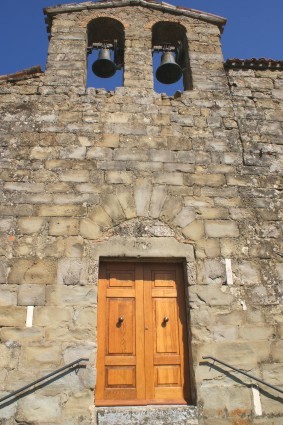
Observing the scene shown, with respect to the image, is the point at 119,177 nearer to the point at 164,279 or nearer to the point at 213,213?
the point at 213,213

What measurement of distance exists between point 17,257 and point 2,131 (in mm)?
1654

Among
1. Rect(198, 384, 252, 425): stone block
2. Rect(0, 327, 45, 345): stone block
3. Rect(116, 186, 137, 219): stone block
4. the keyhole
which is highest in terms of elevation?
Rect(116, 186, 137, 219): stone block

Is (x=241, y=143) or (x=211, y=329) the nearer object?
(x=211, y=329)

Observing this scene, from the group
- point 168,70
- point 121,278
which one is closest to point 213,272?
point 121,278

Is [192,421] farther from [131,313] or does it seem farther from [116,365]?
[131,313]

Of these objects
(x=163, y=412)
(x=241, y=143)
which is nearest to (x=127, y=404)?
(x=163, y=412)

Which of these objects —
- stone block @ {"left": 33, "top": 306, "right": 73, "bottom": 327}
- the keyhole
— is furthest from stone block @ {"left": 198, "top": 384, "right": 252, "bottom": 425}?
stone block @ {"left": 33, "top": 306, "right": 73, "bottom": 327}

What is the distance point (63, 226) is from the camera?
4426 millimetres

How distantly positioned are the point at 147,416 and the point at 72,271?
5.11 ft

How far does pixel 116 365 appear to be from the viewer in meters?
4.05

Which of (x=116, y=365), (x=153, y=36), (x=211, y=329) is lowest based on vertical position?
(x=116, y=365)

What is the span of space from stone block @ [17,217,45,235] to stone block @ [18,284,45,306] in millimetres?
598

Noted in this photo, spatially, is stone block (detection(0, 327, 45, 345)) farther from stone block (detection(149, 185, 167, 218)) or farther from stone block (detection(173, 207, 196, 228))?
stone block (detection(173, 207, 196, 228))

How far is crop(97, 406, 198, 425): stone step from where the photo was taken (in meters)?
3.70
